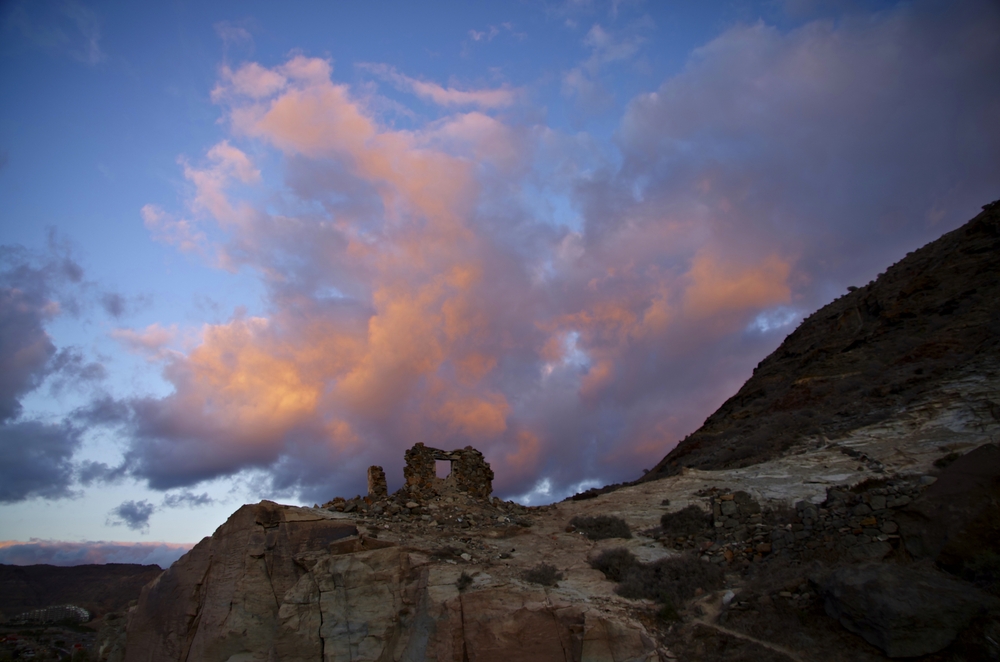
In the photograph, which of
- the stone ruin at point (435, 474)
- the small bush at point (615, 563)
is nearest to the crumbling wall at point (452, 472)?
the stone ruin at point (435, 474)

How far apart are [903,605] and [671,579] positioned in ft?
15.1

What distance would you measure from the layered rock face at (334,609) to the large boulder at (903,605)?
364 cm

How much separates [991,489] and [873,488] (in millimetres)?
2479

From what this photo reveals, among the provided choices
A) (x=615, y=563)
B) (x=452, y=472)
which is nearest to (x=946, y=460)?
(x=615, y=563)

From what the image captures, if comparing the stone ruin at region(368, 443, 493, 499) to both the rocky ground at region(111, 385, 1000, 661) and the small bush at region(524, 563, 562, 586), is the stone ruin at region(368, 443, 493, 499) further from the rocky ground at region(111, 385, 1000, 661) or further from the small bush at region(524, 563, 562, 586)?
the small bush at region(524, 563, 562, 586)

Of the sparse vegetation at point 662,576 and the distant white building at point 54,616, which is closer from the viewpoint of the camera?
the sparse vegetation at point 662,576

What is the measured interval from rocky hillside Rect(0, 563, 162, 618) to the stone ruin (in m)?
51.9

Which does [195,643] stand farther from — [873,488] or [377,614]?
[873,488]

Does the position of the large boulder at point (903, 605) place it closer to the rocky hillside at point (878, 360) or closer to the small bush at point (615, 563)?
the small bush at point (615, 563)

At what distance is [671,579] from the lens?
12.2m

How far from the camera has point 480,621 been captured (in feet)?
37.1

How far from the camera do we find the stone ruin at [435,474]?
18.5 m

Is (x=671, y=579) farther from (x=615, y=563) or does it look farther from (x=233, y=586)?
(x=233, y=586)

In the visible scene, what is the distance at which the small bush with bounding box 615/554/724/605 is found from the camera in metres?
11.5
